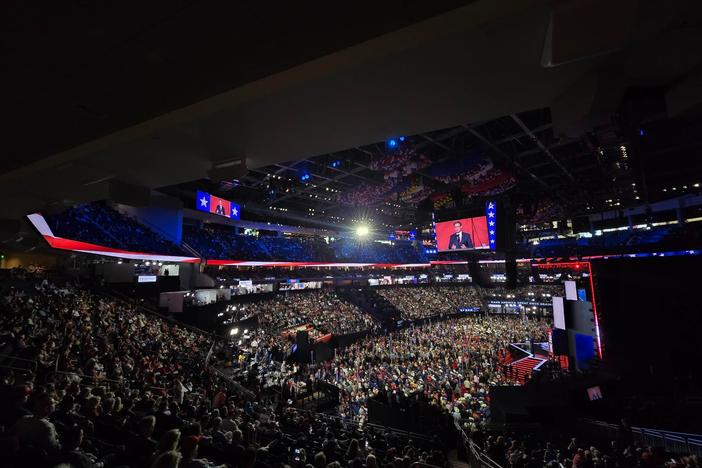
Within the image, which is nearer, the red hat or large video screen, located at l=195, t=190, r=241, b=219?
the red hat

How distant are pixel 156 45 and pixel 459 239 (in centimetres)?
1306

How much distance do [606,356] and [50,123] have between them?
16476 mm

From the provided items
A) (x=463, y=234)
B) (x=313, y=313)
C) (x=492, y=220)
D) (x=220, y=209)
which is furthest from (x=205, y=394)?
(x=313, y=313)

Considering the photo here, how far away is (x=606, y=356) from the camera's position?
1206 cm

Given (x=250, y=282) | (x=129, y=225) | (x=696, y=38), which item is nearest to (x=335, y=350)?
(x=250, y=282)

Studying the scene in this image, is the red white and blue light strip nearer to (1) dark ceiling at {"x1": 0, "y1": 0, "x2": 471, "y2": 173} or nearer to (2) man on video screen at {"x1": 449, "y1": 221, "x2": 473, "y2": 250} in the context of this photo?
(2) man on video screen at {"x1": 449, "y1": 221, "x2": 473, "y2": 250}

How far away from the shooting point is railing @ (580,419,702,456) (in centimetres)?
723

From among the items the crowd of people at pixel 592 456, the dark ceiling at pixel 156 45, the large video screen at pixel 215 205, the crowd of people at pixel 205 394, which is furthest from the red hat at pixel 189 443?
the large video screen at pixel 215 205

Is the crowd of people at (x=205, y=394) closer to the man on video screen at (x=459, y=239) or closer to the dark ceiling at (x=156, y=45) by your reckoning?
the dark ceiling at (x=156, y=45)

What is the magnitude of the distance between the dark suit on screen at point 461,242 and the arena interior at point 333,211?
0.83ft

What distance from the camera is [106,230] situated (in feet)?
47.3

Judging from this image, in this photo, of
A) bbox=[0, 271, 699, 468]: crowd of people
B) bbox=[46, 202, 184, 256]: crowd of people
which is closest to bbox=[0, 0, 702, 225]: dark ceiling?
bbox=[0, 271, 699, 468]: crowd of people

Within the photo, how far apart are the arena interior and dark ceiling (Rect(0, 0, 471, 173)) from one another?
2cm

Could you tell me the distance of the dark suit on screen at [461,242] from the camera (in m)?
13.4
